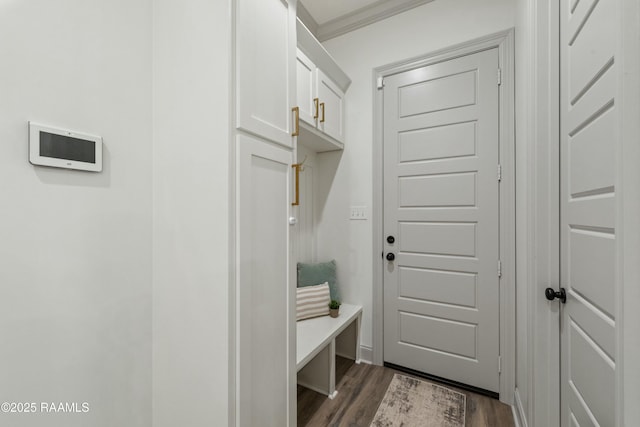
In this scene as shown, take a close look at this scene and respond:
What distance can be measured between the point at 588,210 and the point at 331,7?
7.79ft

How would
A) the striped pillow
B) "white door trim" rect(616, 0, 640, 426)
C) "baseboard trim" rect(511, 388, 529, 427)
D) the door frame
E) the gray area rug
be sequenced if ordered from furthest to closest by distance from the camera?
the striped pillow, the door frame, the gray area rug, "baseboard trim" rect(511, 388, 529, 427), "white door trim" rect(616, 0, 640, 426)

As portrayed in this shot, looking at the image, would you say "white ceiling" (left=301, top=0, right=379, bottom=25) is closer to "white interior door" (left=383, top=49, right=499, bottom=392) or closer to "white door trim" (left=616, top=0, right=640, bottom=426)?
"white interior door" (left=383, top=49, right=499, bottom=392)

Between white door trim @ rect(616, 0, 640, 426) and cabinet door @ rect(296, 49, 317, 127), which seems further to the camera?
cabinet door @ rect(296, 49, 317, 127)

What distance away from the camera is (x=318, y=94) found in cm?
199

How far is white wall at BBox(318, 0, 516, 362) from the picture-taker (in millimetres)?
2082

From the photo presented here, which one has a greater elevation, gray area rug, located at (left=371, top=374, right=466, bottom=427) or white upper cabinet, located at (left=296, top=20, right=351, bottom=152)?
white upper cabinet, located at (left=296, top=20, right=351, bottom=152)

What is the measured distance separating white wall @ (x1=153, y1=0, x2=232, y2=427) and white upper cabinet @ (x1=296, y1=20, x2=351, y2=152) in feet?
2.56

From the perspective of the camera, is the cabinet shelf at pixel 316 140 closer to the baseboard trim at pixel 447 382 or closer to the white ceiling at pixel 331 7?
the white ceiling at pixel 331 7

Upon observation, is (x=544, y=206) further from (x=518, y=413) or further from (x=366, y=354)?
(x=366, y=354)

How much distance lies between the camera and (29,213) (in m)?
0.85

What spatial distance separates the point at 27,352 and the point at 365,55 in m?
2.69

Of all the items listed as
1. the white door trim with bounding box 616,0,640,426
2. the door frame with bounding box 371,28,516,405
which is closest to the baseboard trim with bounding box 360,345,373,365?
the door frame with bounding box 371,28,516,405

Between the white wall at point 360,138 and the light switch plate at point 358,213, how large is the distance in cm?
4

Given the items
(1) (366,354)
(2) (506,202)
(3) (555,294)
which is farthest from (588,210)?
(1) (366,354)
